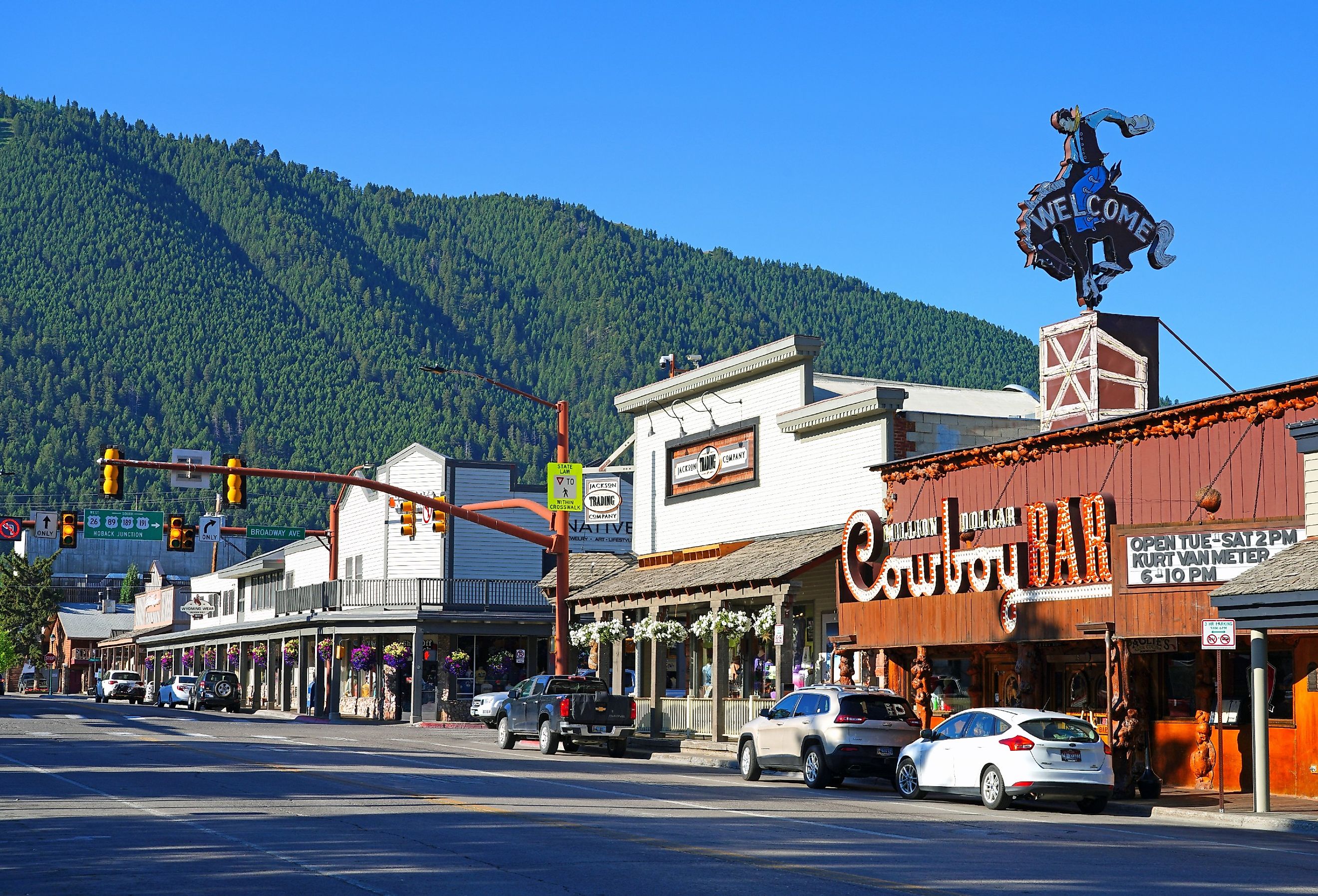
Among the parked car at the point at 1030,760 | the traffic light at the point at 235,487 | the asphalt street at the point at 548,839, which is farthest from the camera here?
the traffic light at the point at 235,487

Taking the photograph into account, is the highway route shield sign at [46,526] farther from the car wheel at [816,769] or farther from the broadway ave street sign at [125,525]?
the car wheel at [816,769]

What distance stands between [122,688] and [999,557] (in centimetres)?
6719

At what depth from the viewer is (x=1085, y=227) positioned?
32.1m

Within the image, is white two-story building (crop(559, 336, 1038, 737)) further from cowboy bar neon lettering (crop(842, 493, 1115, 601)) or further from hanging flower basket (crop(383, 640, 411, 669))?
hanging flower basket (crop(383, 640, 411, 669))

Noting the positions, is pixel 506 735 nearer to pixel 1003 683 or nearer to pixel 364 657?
pixel 1003 683

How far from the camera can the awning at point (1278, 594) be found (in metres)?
21.6

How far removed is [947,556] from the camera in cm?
3088

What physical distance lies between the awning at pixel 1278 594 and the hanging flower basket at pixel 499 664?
39381 mm

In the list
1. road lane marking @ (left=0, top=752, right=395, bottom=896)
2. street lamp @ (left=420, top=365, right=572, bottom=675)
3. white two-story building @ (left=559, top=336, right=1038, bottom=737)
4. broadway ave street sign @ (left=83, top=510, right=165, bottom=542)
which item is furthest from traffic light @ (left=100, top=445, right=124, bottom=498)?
broadway ave street sign @ (left=83, top=510, right=165, bottom=542)

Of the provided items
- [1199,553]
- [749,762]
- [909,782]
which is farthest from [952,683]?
[1199,553]

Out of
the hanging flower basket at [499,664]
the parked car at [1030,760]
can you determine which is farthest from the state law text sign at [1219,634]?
the hanging flower basket at [499,664]

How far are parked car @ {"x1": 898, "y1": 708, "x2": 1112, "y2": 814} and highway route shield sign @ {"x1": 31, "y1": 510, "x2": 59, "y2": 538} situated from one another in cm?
3517

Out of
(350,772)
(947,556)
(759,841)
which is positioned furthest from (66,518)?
(759,841)

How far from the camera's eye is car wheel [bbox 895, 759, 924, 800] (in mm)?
24641
